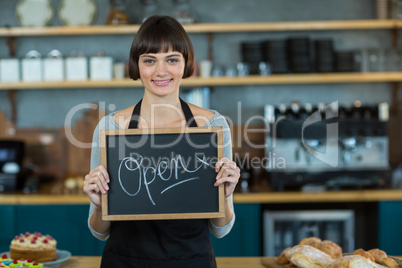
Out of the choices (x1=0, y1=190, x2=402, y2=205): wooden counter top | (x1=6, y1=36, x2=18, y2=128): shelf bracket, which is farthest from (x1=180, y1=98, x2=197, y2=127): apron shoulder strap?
(x1=6, y1=36, x2=18, y2=128): shelf bracket

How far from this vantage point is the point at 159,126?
170 centimetres

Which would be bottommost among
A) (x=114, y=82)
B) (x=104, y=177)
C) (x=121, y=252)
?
(x=121, y=252)

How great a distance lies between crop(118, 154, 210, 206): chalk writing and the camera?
5.31 ft

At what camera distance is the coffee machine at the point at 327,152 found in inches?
139

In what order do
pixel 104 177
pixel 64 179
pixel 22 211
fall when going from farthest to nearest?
pixel 64 179
pixel 22 211
pixel 104 177

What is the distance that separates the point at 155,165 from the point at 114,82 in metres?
2.25

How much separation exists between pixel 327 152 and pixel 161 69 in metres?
2.23

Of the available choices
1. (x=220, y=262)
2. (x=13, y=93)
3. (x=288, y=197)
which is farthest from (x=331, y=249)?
(x=13, y=93)

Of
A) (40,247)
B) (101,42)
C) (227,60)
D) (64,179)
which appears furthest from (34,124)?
(40,247)

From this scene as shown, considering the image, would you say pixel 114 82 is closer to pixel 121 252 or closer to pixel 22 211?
pixel 22 211

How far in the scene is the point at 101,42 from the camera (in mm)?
4180

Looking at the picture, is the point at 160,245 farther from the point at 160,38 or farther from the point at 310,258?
the point at 160,38

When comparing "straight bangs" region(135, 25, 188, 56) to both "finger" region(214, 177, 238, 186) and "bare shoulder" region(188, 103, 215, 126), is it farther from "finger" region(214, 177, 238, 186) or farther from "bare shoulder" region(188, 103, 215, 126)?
"finger" region(214, 177, 238, 186)

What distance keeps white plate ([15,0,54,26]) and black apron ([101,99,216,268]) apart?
2.70m
